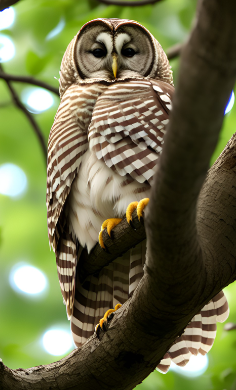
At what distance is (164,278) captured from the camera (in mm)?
2096

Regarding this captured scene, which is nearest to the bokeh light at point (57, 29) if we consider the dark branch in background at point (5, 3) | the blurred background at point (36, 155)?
the blurred background at point (36, 155)

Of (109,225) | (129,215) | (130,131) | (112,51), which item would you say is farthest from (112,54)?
(129,215)

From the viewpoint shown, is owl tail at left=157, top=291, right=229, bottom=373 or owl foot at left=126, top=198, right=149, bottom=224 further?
owl tail at left=157, top=291, right=229, bottom=373

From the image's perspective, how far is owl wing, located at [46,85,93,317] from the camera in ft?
11.1

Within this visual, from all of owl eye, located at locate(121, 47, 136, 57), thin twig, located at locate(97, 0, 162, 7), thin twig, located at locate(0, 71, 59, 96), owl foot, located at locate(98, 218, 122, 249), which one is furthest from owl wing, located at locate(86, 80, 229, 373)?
thin twig, located at locate(97, 0, 162, 7)

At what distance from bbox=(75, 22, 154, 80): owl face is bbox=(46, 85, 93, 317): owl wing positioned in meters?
0.55

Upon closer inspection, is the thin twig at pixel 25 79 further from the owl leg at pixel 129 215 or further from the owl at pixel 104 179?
the owl leg at pixel 129 215

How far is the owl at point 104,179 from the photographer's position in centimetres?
316

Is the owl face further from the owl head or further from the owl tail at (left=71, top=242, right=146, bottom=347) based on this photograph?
the owl tail at (left=71, top=242, right=146, bottom=347)

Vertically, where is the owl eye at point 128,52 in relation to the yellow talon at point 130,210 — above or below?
above

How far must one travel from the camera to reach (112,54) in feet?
13.8

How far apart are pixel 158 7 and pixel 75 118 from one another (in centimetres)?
290

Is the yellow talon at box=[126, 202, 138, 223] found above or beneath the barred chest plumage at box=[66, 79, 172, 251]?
beneath

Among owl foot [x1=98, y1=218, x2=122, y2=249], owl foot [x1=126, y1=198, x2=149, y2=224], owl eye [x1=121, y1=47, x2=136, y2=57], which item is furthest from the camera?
owl eye [x1=121, y1=47, x2=136, y2=57]
